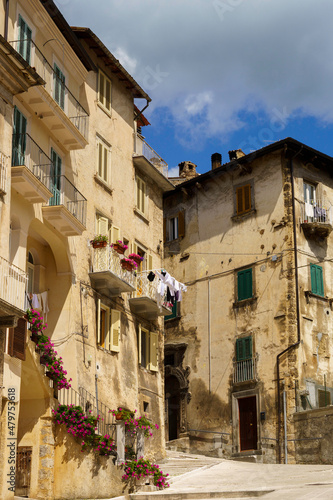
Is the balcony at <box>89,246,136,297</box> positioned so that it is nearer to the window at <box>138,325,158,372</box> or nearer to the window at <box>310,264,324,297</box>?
the window at <box>138,325,158,372</box>

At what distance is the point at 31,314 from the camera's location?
21766 mm

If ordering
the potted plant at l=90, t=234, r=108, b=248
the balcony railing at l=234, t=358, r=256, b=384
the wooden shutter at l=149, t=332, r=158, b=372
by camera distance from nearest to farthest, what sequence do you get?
the potted plant at l=90, t=234, r=108, b=248 → the wooden shutter at l=149, t=332, r=158, b=372 → the balcony railing at l=234, t=358, r=256, b=384

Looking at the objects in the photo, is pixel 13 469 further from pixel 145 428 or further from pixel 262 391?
pixel 262 391

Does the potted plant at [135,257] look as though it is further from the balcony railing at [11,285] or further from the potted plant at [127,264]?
the balcony railing at [11,285]

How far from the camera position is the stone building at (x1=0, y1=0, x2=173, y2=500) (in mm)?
20969

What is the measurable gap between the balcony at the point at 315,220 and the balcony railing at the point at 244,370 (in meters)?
6.38

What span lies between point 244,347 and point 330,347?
385cm

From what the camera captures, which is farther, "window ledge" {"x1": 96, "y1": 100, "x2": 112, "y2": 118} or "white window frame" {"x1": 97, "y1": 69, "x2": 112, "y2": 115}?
"white window frame" {"x1": 97, "y1": 69, "x2": 112, "y2": 115}

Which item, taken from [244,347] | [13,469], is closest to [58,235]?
[13,469]

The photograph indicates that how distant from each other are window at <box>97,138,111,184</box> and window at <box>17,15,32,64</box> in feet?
24.1

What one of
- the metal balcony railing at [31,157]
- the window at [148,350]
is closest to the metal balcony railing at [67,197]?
the metal balcony railing at [31,157]

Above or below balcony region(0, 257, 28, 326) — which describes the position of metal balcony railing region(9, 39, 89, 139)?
above

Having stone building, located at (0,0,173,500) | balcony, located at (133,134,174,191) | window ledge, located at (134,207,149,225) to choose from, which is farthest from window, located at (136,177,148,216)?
balcony, located at (133,134,174,191)

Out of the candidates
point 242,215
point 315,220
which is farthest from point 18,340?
point 315,220
